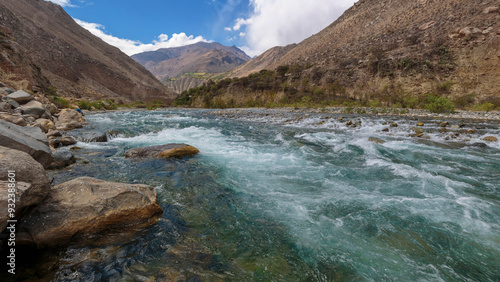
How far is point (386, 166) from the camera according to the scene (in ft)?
22.2

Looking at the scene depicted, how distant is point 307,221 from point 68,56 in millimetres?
90357

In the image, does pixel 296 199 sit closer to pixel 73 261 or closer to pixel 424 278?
pixel 424 278

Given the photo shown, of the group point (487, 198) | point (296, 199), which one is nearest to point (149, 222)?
point (296, 199)

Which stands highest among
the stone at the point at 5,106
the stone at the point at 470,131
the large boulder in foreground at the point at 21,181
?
the stone at the point at 5,106

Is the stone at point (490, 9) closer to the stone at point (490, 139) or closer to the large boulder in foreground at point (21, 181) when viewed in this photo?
the stone at point (490, 139)

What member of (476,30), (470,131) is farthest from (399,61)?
(470,131)

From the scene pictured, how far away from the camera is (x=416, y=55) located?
3297cm

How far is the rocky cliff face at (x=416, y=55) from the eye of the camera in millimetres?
26516

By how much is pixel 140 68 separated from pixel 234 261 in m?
123

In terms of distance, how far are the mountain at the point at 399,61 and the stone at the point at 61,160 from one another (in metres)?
33.2

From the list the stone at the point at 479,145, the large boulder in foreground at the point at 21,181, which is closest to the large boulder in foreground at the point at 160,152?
the large boulder in foreground at the point at 21,181

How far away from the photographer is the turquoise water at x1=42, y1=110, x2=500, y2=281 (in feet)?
8.36

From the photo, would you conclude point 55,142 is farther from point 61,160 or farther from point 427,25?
point 427,25

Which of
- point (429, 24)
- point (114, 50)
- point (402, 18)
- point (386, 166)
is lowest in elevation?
point (386, 166)
